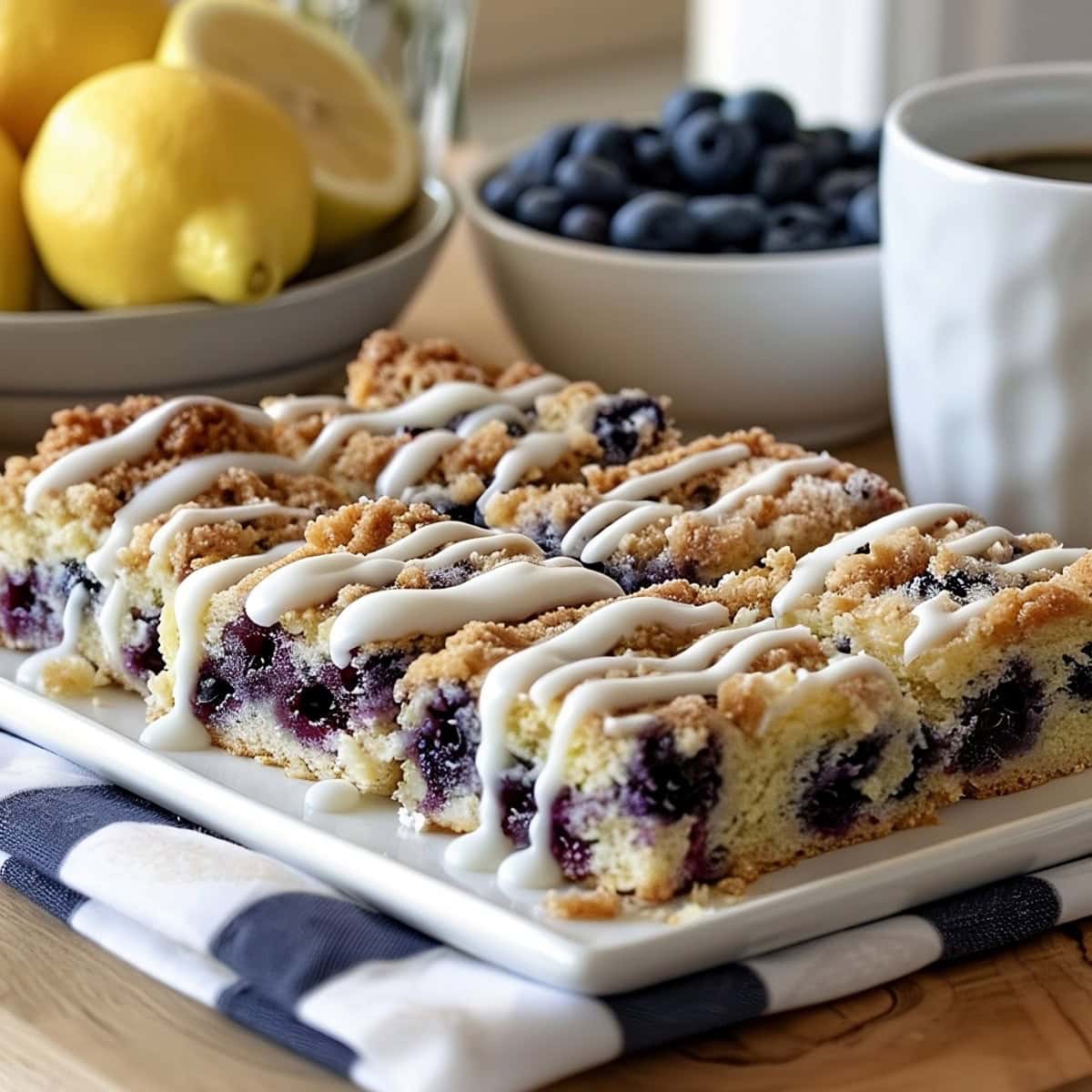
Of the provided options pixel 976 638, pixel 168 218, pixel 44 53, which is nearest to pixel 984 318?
pixel 976 638

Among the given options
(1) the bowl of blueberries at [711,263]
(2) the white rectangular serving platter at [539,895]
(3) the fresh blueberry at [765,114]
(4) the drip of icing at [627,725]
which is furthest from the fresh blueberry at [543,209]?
(4) the drip of icing at [627,725]

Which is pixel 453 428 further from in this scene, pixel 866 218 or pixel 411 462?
pixel 866 218

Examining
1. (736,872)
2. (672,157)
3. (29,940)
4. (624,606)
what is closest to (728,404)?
(672,157)

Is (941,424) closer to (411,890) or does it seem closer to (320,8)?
(411,890)

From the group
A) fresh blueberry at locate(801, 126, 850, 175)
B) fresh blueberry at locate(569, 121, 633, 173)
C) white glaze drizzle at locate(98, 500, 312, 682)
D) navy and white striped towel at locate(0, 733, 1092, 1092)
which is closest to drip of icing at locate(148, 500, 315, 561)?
white glaze drizzle at locate(98, 500, 312, 682)

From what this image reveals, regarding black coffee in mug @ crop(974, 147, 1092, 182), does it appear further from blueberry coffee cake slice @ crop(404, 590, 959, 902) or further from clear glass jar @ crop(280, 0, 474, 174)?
clear glass jar @ crop(280, 0, 474, 174)
